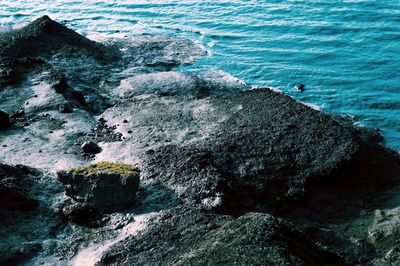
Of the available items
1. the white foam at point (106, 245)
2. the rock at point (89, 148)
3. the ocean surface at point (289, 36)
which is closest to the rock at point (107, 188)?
the white foam at point (106, 245)

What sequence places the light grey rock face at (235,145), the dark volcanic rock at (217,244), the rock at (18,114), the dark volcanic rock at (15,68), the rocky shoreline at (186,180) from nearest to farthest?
the dark volcanic rock at (217,244) → the rocky shoreline at (186,180) → the light grey rock face at (235,145) → the rock at (18,114) → the dark volcanic rock at (15,68)

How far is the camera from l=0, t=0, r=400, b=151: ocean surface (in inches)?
901

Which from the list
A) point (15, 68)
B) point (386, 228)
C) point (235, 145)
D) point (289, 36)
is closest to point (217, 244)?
point (386, 228)

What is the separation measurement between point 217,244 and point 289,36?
18703 mm

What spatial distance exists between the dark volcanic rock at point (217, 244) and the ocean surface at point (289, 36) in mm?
8429

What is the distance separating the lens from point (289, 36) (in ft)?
94.2

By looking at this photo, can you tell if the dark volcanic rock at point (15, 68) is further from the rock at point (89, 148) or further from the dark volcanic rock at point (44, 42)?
the rock at point (89, 148)

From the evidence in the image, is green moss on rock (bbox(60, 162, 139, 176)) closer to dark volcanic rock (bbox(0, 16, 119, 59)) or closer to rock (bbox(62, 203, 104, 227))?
rock (bbox(62, 203, 104, 227))

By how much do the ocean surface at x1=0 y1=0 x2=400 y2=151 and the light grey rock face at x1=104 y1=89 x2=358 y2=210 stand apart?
11.4 ft

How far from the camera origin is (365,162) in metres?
16.4

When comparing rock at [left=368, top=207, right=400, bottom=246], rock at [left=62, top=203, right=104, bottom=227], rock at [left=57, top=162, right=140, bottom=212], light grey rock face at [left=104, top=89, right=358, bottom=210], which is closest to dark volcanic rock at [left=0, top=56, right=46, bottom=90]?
light grey rock face at [left=104, top=89, right=358, bottom=210]

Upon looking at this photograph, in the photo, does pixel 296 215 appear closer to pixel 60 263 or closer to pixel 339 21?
pixel 60 263

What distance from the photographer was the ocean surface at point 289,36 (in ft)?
75.0

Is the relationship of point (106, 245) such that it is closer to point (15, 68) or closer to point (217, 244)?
point (217, 244)
